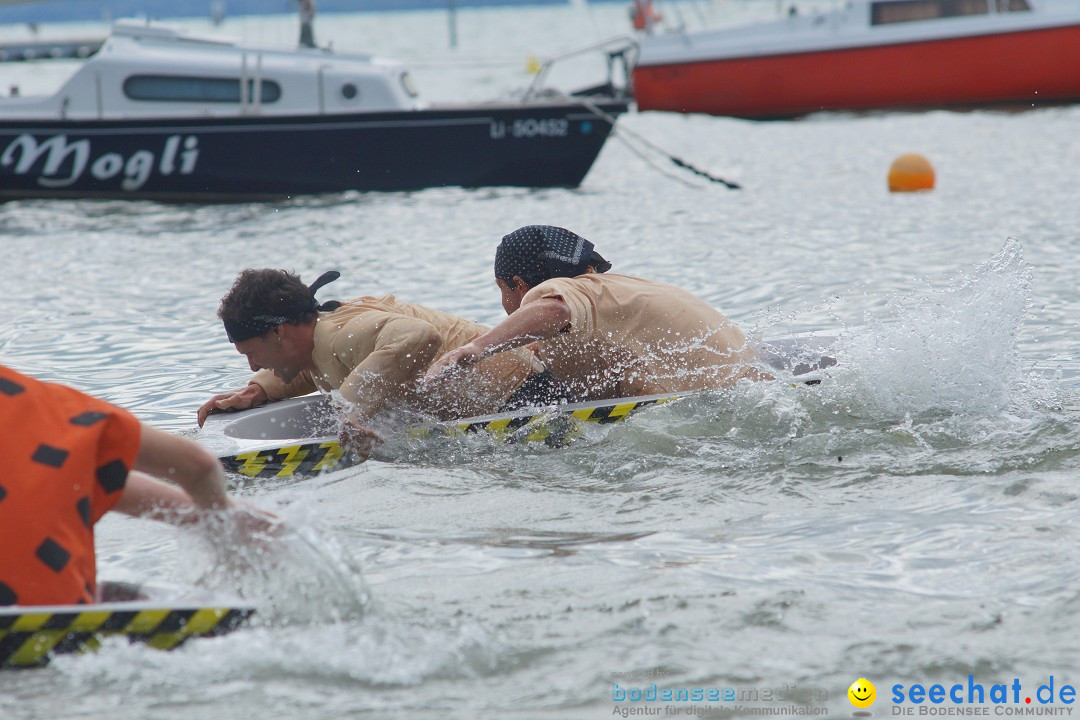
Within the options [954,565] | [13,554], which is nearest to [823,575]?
[954,565]

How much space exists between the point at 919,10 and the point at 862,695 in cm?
2285

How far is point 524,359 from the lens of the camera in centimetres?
612

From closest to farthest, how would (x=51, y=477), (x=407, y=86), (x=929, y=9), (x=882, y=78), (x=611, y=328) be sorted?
(x=51, y=477) < (x=611, y=328) < (x=407, y=86) < (x=929, y=9) < (x=882, y=78)

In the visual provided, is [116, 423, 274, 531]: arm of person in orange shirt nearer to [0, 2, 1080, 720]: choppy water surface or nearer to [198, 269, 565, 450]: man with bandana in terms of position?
[0, 2, 1080, 720]: choppy water surface

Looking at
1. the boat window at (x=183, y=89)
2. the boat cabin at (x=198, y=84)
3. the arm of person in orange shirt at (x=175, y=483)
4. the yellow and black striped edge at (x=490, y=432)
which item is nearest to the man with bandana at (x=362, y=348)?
the yellow and black striped edge at (x=490, y=432)

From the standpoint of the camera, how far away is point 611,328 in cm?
580

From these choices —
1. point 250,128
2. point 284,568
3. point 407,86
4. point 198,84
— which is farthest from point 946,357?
point 198,84

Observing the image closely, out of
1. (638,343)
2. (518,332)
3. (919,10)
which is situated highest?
(919,10)

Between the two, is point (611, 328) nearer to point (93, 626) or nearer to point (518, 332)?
point (518, 332)

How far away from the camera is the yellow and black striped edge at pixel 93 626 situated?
3.36m

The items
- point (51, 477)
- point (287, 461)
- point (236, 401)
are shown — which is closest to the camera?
point (51, 477)

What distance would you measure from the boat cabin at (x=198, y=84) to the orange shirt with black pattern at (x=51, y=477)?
12509mm

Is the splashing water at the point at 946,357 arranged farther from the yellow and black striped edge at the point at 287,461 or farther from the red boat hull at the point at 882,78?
the red boat hull at the point at 882,78

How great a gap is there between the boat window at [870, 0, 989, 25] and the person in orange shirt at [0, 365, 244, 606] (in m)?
23.1
